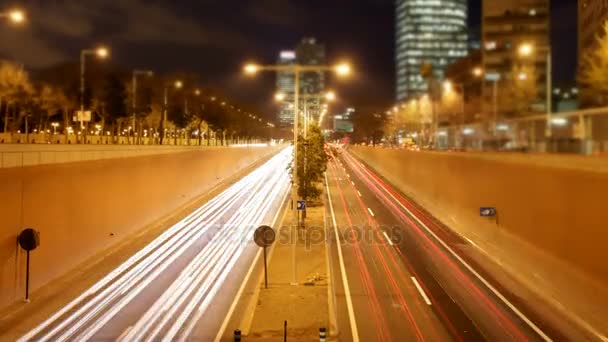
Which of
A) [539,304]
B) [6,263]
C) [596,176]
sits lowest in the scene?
[539,304]

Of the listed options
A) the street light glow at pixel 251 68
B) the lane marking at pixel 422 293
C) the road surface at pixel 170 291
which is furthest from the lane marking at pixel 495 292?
the street light glow at pixel 251 68

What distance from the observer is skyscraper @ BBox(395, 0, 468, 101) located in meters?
181

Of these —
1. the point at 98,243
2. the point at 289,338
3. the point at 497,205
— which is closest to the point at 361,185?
the point at 497,205

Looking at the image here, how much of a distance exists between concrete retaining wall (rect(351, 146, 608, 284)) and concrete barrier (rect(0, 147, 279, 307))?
1714 cm

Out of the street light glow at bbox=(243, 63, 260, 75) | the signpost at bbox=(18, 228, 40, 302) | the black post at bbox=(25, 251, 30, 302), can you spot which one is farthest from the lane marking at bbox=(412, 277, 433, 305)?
the black post at bbox=(25, 251, 30, 302)

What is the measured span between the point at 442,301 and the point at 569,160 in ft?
20.9

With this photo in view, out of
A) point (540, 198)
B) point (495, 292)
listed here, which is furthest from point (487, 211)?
point (495, 292)

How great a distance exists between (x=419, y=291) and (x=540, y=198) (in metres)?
5.87

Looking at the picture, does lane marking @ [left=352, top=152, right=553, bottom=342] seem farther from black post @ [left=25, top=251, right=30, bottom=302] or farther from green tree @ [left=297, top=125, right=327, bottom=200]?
black post @ [left=25, top=251, right=30, bottom=302]

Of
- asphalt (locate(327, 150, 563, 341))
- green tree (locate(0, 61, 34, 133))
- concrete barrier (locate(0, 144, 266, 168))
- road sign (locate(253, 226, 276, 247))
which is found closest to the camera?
asphalt (locate(327, 150, 563, 341))

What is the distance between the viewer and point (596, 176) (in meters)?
18.5

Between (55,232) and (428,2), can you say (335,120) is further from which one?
(55,232)

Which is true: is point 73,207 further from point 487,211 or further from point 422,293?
point 487,211

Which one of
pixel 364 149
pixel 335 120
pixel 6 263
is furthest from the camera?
pixel 335 120
